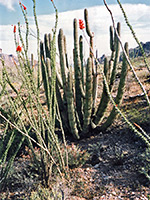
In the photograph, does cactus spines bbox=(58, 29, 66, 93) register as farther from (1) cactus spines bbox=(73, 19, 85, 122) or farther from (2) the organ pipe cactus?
(1) cactus spines bbox=(73, 19, 85, 122)

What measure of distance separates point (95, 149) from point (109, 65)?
5.73 feet

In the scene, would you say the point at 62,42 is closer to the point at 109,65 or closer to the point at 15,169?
the point at 109,65

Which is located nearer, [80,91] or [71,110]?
[71,110]

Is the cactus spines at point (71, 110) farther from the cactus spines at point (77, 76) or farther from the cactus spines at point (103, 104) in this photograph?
the cactus spines at point (103, 104)

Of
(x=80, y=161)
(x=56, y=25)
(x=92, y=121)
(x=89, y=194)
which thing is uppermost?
(x=56, y=25)

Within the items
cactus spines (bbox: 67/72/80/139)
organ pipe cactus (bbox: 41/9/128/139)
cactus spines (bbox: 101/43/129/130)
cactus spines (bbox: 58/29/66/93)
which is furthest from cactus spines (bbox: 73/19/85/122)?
cactus spines (bbox: 101/43/129/130)

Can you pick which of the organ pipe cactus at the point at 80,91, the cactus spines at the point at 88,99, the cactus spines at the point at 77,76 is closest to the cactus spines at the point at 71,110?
the organ pipe cactus at the point at 80,91

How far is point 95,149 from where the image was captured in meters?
3.91

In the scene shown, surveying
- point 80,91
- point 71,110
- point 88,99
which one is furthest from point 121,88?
point 71,110

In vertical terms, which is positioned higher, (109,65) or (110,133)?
(109,65)

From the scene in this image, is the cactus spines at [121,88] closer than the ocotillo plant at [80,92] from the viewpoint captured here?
Yes

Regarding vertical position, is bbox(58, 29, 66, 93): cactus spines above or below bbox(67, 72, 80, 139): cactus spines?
above

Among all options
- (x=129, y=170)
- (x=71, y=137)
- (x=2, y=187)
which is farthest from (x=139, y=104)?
(x=2, y=187)

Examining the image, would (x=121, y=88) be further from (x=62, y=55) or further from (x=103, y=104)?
(x=62, y=55)
